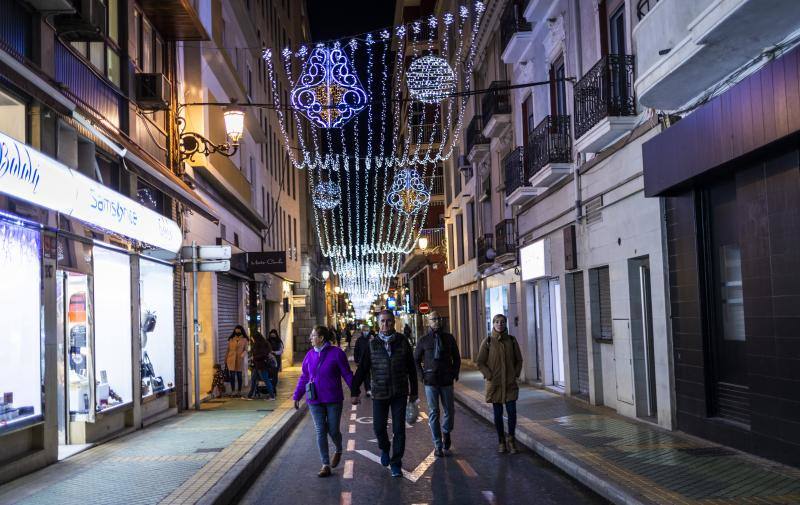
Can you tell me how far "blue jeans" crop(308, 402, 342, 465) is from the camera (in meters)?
9.84

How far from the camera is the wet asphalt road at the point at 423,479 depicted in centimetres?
831

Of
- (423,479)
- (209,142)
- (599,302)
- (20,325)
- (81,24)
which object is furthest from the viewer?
(209,142)

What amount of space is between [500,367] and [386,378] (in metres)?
2.01

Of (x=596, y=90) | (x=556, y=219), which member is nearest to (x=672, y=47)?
(x=596, y=90)

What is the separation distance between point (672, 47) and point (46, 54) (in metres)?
7.93

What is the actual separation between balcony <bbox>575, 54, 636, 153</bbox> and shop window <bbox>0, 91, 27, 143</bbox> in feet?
28.0

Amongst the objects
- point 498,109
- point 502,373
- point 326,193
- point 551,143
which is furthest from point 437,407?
point 326,193

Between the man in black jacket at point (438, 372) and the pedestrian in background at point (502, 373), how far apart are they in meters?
0.42

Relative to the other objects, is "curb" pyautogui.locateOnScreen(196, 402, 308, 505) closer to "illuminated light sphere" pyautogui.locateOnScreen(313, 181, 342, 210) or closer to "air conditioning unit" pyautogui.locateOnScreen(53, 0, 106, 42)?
"air conditioning unit" pyautogui.locateOnScreen(53, 0, 106, 42)

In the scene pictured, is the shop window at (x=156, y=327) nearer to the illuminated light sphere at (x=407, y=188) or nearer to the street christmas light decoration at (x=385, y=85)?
the street christmas light decoration at (x=385, y=85)

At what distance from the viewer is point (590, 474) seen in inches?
341

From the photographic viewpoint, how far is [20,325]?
31.5 feet

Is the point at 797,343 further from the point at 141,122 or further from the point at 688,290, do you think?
the point at 141,122

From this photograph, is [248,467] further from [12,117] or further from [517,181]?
[517,181]
